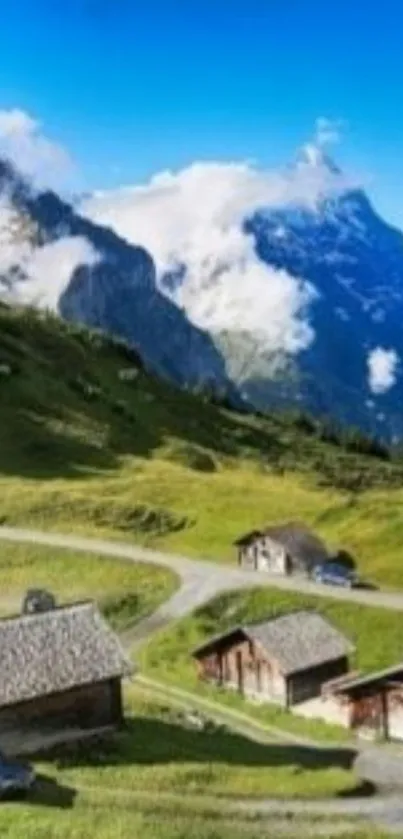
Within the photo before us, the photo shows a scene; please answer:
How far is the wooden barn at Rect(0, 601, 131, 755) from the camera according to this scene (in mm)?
76062

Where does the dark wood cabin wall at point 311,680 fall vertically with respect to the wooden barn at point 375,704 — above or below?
above

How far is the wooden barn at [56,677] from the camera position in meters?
76.1

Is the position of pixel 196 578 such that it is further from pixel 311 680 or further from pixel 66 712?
pixel 66 712

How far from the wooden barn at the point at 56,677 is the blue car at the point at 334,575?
2111 inches

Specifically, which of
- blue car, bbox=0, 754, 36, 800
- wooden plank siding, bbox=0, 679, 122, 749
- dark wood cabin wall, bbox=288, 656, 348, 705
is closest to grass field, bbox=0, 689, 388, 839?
blue car, bbox=0, 754, 36, 800

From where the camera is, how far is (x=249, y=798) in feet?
225

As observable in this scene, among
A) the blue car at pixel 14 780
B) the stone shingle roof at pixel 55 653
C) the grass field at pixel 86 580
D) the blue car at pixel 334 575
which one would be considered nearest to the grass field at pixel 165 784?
the blue car at pixel 14 780

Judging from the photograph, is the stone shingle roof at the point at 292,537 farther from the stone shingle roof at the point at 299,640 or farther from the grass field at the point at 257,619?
the stone shingle roof at the point at 299,640

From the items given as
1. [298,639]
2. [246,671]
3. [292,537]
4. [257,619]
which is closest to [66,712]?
[246,671]

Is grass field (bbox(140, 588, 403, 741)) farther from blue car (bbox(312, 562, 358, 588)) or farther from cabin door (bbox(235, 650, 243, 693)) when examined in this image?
blue car (bbox(312, 562, 358, 588))

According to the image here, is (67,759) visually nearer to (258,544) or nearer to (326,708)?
(326,708)

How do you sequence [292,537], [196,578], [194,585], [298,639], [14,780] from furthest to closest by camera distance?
[292,537], [196,578], [194,585], [298,639], [14,780]

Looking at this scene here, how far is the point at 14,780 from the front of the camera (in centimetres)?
6231

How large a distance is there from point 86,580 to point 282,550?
68.2ft
